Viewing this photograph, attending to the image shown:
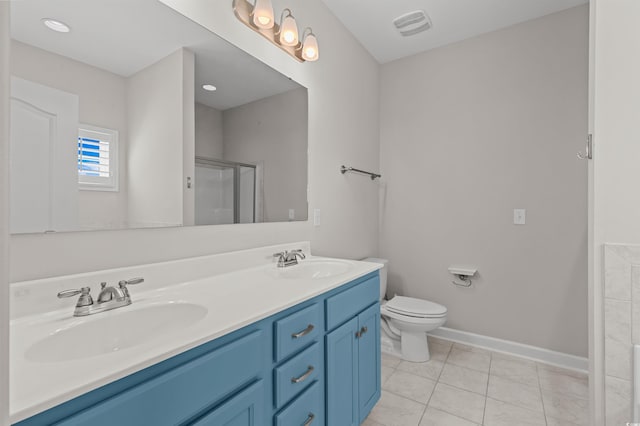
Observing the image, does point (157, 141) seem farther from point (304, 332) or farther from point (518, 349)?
point (518, 349)

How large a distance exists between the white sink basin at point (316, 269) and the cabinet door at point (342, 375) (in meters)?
0.33

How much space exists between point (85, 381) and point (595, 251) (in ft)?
5.10

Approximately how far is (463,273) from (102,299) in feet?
7.87

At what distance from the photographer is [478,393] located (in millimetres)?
1818

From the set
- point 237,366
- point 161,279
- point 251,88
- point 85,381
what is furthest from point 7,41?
point 251,88

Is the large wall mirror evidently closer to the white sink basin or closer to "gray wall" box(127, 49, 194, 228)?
"gray wall" box(127, 49, 194, 228)

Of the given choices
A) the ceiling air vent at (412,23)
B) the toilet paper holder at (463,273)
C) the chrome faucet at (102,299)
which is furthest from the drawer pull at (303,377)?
the ceiling air vent at (412,23)

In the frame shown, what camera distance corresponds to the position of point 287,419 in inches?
38.1

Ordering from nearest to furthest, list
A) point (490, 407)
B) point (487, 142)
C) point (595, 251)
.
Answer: point (595, 251)
point (490, 407)
point (487, 142)

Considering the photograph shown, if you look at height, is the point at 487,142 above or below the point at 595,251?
above

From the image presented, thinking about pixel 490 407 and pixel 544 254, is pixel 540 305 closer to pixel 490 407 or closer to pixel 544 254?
pixel 544 254

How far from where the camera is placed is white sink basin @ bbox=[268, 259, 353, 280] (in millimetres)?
1527

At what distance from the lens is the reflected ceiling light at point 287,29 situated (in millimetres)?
1595

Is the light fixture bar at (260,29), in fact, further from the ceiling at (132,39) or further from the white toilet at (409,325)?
the white toilet at (409,325)
